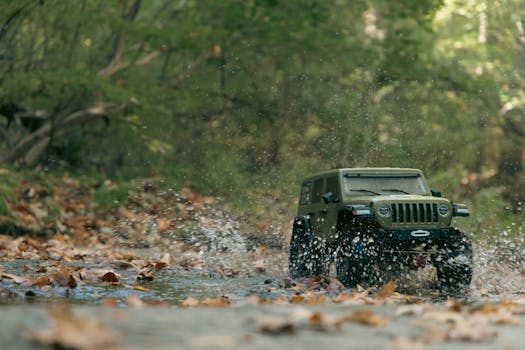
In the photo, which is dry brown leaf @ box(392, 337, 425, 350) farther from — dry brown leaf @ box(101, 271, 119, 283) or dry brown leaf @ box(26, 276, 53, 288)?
dry brown leaf @ box(101, 271, 119, 283)

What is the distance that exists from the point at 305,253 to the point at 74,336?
292 inches

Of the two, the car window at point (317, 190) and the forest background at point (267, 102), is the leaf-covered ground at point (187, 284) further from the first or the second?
the car window at point (317, 190)

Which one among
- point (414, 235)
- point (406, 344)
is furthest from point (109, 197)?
point (406, 344)

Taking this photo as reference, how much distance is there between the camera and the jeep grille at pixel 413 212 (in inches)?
367

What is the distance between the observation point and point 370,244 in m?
9.22

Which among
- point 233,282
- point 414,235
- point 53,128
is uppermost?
point 53,128

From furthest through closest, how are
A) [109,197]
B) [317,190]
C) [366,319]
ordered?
[109,197] < [317,190] < [366,319]

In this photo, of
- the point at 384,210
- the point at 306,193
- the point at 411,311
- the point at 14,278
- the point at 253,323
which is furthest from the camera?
the point at 306,193

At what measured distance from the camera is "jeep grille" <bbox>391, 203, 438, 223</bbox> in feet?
30.6

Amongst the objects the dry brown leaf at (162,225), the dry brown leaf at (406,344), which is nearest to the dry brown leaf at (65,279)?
the dry brown leaf at (406,344)

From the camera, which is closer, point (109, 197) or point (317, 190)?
point (317, 190)

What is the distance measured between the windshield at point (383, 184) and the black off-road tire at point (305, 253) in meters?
0.79

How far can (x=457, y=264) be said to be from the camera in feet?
30.9

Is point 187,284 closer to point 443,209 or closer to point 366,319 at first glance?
point 443,209
